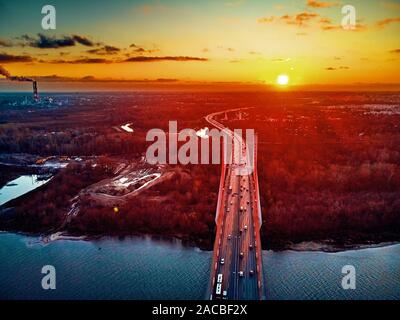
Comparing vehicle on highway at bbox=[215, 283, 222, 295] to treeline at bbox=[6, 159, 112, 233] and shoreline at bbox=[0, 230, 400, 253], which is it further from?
treeline at bbox=[6, 159, 112, 233]

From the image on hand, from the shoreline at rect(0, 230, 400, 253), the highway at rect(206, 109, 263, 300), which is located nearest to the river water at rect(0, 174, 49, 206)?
the shoreline at rect(0, 230, 400, 253)

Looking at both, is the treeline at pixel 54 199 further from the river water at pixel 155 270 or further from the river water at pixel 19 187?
the river water at pixel 155 270

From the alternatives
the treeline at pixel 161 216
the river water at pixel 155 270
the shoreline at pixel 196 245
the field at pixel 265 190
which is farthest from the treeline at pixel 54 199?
the river water at pixel 155 270

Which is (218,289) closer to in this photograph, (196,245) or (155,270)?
(155,270)
